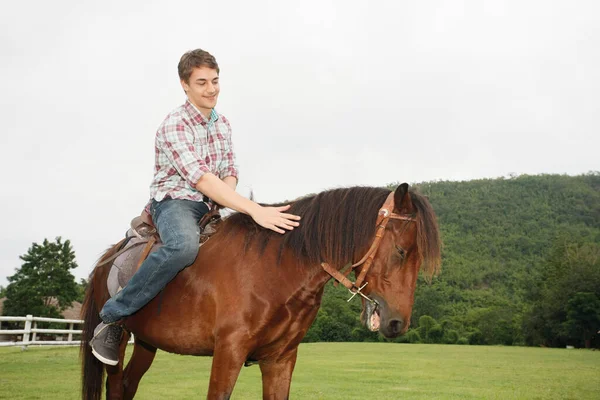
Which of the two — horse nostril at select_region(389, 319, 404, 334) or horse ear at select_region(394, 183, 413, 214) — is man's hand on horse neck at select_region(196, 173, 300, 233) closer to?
horse ear at select_region(394, 183, 413, 214)

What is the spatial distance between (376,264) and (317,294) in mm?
503

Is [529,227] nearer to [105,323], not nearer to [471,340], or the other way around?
[471,340]

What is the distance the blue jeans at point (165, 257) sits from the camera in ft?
12.5

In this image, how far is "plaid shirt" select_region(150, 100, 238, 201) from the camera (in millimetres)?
3986

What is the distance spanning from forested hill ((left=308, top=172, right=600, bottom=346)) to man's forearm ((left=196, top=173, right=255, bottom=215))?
2726 millimetres

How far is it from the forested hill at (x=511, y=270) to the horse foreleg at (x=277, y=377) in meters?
2.80

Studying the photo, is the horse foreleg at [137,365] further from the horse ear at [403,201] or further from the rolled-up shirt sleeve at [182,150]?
the horse ear at [403,201]

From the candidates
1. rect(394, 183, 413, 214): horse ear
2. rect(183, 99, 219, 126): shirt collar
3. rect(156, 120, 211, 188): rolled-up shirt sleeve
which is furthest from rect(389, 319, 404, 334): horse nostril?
rect(183, 99, 219, 126): shirt collar

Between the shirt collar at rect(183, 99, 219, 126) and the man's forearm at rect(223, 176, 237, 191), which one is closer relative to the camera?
the shirt collar at rect(183, 99, 219, 126)

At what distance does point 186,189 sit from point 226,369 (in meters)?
1.41

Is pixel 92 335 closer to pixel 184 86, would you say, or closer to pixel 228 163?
pixel 228 163

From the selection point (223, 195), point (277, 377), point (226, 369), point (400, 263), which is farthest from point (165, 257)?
point (400, 263)

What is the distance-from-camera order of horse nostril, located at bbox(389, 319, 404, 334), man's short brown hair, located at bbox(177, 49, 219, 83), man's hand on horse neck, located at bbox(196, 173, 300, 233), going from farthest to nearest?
man's short brown hair, located at bbox(177, 49, 219, 83), man's hand on horse neck, located at bbox(196, 173, 300, 233), horse nostril, located at bbox(389, 319, 404, 334)

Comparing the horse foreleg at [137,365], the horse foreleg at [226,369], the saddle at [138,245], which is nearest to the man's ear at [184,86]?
the saddle at [138,245]
